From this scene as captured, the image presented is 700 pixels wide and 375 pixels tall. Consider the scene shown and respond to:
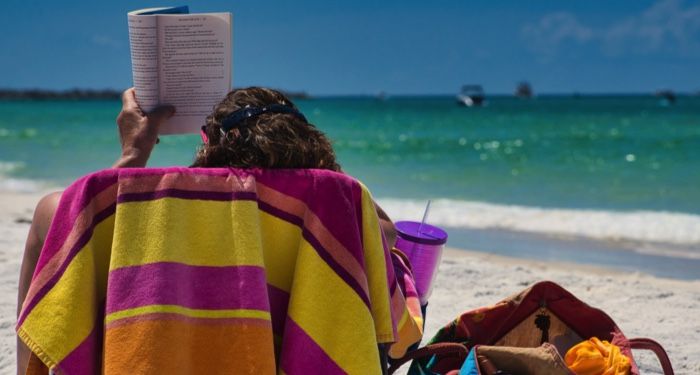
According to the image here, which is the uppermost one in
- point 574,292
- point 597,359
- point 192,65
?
point 192,65

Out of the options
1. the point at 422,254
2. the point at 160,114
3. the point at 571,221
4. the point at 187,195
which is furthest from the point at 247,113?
the point at 571,221

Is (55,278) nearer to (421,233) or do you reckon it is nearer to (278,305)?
(278,305)

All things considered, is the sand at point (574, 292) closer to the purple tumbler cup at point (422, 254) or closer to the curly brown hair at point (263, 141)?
the purple tumbler cup at point (422, 254)

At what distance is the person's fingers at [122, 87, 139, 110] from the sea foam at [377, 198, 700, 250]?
600 centimetres

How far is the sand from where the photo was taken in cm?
371

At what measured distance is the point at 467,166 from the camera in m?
16.6

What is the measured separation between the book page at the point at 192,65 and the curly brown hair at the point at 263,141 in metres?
0.38

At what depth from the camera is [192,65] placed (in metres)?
2.42

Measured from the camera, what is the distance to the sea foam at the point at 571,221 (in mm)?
7703

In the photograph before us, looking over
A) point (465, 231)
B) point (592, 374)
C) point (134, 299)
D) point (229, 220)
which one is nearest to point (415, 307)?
point (592, 374)

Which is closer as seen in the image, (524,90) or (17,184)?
(17,184)

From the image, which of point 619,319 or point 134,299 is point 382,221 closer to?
point 134,299

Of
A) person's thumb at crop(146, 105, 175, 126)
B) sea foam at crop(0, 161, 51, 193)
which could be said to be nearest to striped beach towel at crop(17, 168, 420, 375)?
person's thumb at crop(146, 105, 175, 126)

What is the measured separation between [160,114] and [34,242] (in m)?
0.59
